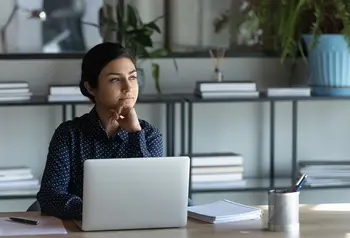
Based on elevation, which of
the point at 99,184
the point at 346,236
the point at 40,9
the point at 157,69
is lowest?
the point at 346,236

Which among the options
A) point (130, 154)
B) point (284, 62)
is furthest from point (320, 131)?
point (130, 154)

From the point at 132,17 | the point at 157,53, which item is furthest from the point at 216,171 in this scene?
the point at 132,17

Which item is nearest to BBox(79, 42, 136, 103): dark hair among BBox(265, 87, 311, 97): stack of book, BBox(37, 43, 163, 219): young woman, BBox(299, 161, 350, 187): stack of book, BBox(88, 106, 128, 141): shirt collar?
BBox(37, 43, 163, 219): young woman

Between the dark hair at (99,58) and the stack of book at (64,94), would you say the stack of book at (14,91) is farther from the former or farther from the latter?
the dark hair at (99,58)

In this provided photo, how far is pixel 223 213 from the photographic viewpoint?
2.58m

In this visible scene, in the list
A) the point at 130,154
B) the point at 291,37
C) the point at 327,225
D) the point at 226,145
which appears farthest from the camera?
the point at 226,145

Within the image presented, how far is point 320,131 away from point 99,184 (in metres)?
2.43

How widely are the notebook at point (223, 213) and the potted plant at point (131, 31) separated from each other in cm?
151

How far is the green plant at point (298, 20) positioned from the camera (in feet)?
13.3

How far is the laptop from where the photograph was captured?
2340 millimetres

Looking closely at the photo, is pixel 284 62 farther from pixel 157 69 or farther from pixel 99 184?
pixel 99 184

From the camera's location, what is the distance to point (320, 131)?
4.52m

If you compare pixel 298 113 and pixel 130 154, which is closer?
pixel 130 154

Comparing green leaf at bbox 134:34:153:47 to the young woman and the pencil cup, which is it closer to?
the young woman
